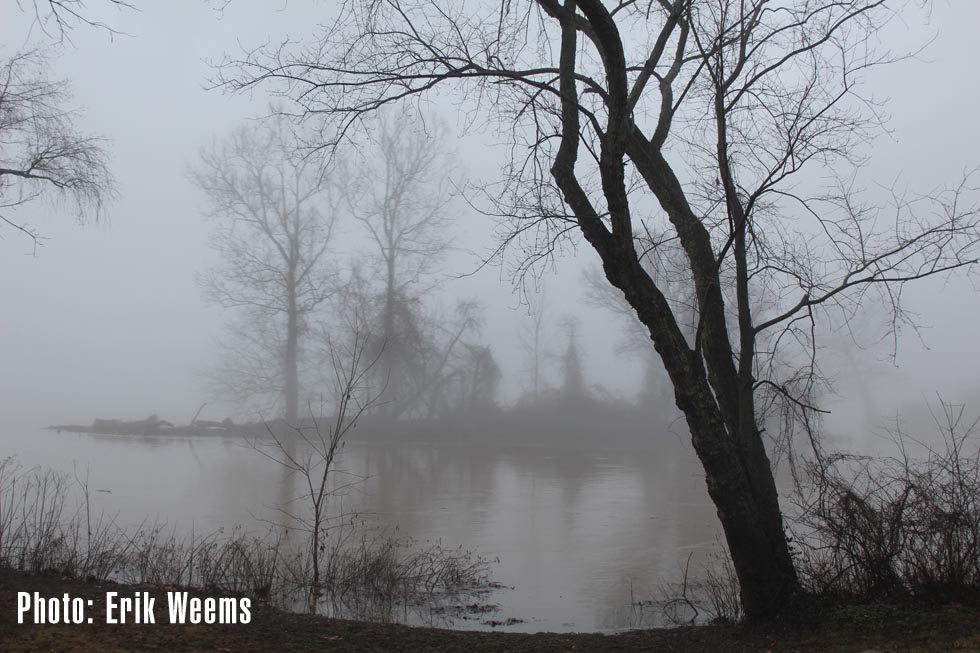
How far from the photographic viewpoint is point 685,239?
16.2 feet

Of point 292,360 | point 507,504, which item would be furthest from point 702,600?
point 292,360

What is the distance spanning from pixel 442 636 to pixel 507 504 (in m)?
6.80

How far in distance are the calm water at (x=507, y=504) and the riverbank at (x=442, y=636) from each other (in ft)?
3.50

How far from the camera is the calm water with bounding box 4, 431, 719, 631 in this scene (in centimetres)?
618

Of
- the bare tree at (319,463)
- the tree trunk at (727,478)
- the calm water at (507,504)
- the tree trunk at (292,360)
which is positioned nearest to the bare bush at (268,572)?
the bare tree at (319,463)

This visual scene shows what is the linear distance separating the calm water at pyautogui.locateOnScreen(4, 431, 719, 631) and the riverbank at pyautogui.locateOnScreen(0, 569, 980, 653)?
1.07 m

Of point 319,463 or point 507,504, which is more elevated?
point 319,463

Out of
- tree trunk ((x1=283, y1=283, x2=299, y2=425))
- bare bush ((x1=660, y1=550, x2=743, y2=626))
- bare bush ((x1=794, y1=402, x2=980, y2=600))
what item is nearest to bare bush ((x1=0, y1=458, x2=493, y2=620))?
bare bush ((x1=660, y1=550, x2=743, y2=626))

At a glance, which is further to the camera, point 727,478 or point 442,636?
point 727,478

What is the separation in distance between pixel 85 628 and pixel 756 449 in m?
3.88

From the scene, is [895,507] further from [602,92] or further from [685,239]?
[602,92]

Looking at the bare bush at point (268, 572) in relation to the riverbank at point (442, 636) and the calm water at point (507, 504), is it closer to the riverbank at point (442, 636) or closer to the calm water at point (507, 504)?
the calm water at point (507, 504)

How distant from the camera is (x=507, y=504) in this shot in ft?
34.9

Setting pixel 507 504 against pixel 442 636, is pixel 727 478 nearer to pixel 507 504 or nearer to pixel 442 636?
pixel 442 636
